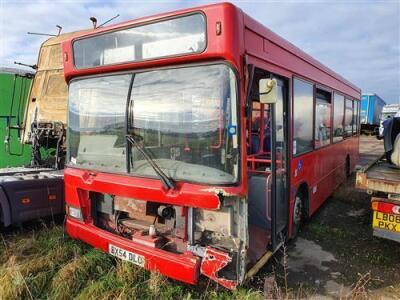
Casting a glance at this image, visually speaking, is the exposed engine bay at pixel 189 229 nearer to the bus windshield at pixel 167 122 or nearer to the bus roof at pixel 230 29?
the bus windshield at pixel 167 122

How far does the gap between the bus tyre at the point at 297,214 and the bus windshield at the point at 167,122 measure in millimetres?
2367

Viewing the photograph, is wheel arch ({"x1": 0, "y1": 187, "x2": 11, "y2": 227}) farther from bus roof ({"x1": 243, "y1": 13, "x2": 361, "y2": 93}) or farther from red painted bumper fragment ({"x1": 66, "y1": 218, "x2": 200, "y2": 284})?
→ bus roof ({"x1": 243, "y1": 13, "x2": 361, "y2": 93})

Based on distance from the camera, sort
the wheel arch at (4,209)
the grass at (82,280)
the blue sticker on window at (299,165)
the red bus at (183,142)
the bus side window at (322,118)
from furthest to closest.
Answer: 1. the bus side window at (322,118)
2. the blue sticker on window at (299,165)
3. the wheel arch at (4,209)
4. the grass at (82,280)
5. the red bus at (183,142)

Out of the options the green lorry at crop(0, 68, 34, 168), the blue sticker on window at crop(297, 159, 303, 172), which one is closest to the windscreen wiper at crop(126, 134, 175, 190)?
the blue sticker on window at crop(297, 159, 303, 172)

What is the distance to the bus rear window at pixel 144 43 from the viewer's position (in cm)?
332

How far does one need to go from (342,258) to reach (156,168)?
3.12 meters

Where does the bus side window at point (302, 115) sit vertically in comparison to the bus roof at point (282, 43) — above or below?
below

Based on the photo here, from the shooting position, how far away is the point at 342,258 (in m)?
4.98

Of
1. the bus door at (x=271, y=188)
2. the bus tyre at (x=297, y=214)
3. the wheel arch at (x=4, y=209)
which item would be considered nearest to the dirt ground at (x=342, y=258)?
the bus tyre at (x=297, y=214)

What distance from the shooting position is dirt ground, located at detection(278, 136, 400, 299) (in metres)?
4.19

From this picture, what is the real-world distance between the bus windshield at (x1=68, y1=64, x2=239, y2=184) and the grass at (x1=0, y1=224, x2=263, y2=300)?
1.19m

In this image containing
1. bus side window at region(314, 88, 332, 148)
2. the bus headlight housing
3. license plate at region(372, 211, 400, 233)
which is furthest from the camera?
bus side window at region(314, 88, 332, 148)

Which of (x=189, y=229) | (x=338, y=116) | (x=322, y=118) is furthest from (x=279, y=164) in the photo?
(x=338, y=116)

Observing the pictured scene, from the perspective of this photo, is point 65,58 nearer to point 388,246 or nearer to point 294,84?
point 294,84
